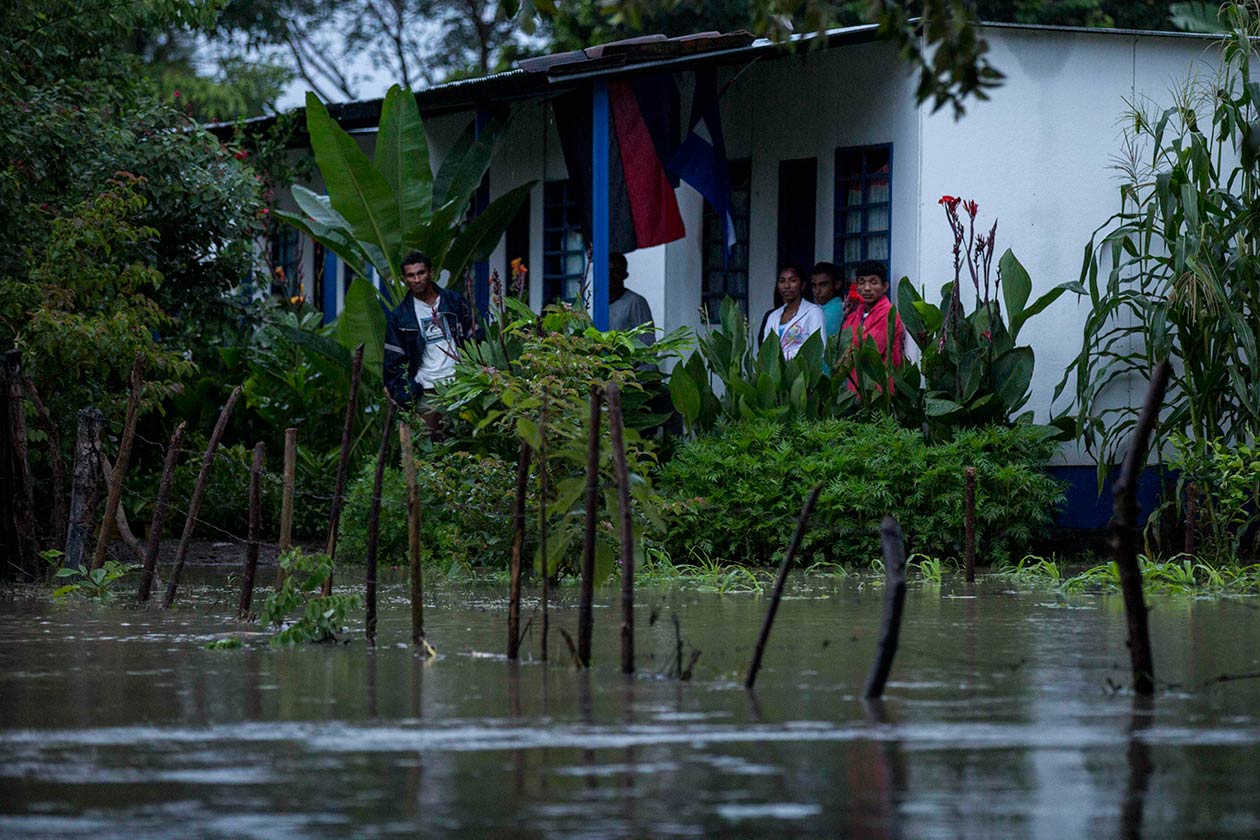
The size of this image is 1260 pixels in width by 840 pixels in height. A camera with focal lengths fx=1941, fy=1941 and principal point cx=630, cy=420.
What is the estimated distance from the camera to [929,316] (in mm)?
13969

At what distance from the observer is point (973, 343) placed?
13844 millimetres

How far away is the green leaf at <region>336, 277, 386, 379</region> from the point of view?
49.3 feet

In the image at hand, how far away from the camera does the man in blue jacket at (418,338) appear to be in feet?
47.3

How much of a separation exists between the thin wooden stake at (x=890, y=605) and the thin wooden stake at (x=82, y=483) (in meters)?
6.52

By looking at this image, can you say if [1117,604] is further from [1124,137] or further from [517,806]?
[517,806]

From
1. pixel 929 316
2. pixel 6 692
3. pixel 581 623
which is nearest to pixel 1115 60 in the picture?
pixel 929 316

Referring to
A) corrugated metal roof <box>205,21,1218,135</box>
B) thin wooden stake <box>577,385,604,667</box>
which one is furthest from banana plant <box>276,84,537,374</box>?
thin wooden stake <box>577,385,604,667</box>

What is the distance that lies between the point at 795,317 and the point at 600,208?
1742mm

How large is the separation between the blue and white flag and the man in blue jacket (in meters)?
2.45

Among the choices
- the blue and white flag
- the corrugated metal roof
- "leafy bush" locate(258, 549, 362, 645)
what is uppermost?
the corrugated metal roof

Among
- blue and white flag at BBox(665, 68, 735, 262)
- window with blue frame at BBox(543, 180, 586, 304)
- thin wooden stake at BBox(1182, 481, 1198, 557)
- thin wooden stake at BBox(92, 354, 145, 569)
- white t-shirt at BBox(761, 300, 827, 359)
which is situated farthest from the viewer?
window with blue frame at BBox(543, 180, 586, 304)

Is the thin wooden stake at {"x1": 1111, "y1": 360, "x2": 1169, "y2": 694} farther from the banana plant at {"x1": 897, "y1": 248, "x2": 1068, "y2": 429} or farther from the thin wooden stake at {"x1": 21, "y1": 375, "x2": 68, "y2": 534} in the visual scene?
the thin wooden stake at {"x1": 21, "y1": 375, "x2": 68, "y2": 534}

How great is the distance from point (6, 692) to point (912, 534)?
747cm

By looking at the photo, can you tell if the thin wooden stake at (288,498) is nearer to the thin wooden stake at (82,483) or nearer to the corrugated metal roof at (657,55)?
the thin wooden stake at (82,483)
